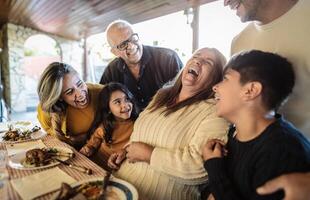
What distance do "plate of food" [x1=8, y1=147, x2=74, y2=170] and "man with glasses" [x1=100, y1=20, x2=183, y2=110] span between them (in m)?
0.93

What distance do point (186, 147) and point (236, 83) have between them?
0.39 metres

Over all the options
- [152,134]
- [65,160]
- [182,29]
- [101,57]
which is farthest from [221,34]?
[101,57]

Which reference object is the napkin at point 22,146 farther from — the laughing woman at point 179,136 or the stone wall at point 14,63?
the stone wall at point 14,63

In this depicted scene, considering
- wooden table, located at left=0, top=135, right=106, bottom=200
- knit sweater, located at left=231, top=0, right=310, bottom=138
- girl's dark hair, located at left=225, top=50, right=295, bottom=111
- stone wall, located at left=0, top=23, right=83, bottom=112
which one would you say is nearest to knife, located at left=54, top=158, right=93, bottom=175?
wooden table, located at left=0, top=135, right=106, bottom=200

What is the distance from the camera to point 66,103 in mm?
1975

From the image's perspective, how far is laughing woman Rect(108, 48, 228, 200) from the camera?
117 cm

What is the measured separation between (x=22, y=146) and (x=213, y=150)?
1271mm

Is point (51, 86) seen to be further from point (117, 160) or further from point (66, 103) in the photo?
point (117, 160)

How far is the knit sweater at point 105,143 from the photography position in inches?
69.9

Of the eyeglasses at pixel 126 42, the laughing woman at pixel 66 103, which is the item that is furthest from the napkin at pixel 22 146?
the eyeglasses at pixel 126 42

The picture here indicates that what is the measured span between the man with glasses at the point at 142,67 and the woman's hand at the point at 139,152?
910mm

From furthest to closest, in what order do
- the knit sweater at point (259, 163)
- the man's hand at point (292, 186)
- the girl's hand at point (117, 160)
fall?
1. the girl's hand at point (117, 160)
2. the knit sweater at point (259, 163)
3. the man's hand at point (292, 186)

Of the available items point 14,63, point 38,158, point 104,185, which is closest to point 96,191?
point 104,185

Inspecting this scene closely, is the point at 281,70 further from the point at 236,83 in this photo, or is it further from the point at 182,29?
the point at 182,29
